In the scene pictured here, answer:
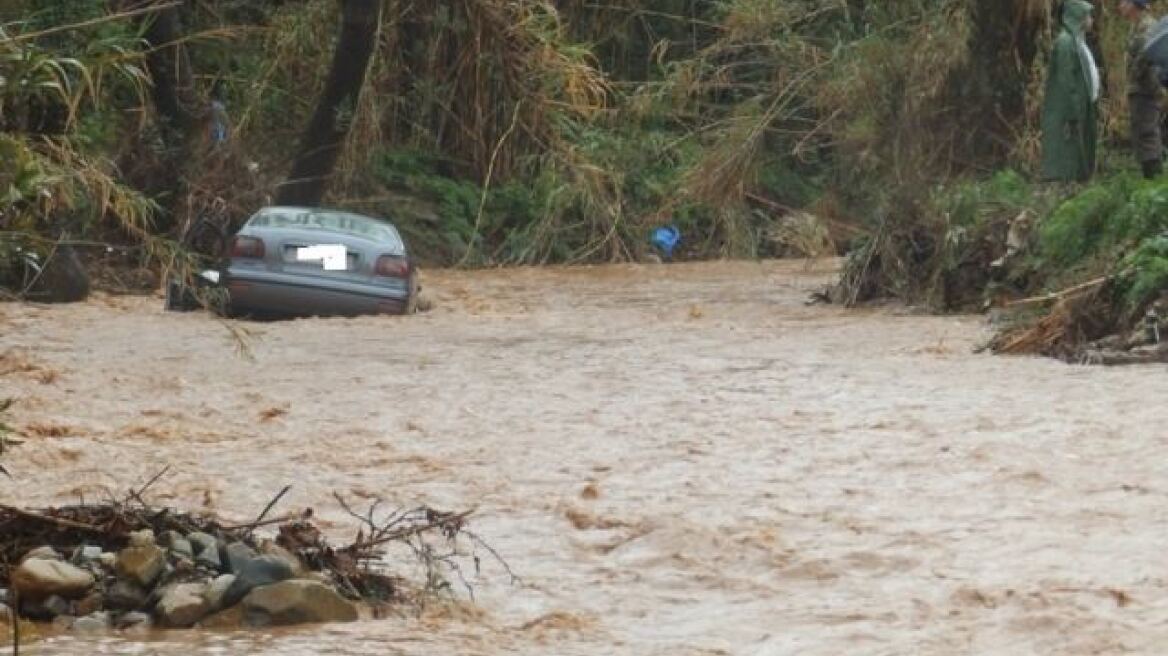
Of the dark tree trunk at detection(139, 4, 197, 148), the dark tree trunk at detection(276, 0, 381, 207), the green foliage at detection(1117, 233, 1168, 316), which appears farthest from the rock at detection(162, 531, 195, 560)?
the dark tree trunk at detection(139, 4, 197, 148)

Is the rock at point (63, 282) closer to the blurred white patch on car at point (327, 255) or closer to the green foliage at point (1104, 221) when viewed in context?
the blurred white patch on car at point (327, 255)

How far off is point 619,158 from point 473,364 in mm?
16375

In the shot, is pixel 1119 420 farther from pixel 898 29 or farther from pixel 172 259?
pixel 898 29

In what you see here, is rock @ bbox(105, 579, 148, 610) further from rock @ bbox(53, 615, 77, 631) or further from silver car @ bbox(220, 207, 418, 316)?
silver car @ bbox(220, 207, 418, 316)

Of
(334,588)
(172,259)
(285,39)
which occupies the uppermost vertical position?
(285,39)

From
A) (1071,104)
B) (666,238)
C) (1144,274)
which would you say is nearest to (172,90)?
(666,238)

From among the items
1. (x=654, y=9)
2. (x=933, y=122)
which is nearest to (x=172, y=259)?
(x=933, y=122)

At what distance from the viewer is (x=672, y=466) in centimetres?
1486

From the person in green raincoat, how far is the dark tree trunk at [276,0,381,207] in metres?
10.7

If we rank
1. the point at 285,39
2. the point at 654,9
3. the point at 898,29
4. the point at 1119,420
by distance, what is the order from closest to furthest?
the point at 1119,420, the point at 898,29, the point at 285,39, the point at 654,9

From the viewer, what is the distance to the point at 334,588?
1069cm

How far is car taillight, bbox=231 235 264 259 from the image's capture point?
24.6 metres

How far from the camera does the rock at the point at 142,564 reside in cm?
1044

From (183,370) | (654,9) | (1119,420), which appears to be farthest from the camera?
(654,9)
